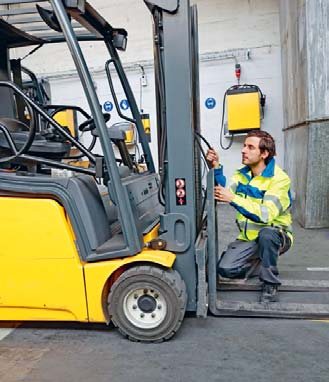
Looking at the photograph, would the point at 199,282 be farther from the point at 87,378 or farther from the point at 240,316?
the point at 87,378

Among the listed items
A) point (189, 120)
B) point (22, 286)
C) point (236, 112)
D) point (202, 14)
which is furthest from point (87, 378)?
point (202, 14)

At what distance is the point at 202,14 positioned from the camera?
8133 millimetres

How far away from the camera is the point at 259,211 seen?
287cm

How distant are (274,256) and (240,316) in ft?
1.56

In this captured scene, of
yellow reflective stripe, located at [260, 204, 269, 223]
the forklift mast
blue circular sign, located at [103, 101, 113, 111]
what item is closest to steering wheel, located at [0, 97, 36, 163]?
the forklift mast

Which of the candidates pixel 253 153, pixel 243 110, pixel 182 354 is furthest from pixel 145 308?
pixel 243 110

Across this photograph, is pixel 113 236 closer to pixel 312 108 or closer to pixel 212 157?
pixel 212 157

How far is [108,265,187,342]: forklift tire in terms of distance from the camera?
249 centimetres

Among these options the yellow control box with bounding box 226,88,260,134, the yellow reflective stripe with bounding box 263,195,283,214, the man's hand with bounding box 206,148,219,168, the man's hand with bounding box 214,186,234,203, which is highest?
the yellow control box with bounding box 226,88,260,134

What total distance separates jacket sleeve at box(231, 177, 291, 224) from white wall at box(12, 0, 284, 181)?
5.26 metres

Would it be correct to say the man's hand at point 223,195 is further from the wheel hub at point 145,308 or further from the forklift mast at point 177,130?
the wheel hub at point 145,308

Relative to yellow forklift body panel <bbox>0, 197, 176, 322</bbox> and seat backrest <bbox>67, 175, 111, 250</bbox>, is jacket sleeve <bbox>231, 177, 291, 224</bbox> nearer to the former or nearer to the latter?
yellow forklift body panel <bbox>0, 197, 176, 322</bbox>

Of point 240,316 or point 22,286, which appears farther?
point 240,316

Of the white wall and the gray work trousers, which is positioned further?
the white wall
